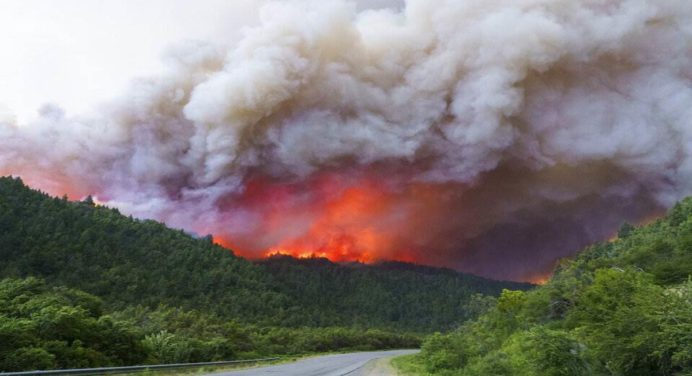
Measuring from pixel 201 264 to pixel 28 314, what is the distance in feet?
413

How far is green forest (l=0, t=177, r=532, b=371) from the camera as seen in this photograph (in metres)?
24.6

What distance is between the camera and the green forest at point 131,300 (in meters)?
24.6

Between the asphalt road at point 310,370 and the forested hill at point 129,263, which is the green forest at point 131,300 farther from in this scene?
the asphalt road at point 310,370

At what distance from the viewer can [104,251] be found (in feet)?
361

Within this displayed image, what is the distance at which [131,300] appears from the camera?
319 feet

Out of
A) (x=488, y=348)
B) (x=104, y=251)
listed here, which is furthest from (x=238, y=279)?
(x=488, y=348)

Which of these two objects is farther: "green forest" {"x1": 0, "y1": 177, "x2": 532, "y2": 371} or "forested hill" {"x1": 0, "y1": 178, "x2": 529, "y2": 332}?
"forested hill" {"x1": 0, "y1": 178, "x2": 529, "y2": 332}

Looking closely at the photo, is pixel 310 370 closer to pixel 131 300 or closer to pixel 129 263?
pixel 131 300

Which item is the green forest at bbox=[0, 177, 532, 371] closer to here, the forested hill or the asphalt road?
the forested hill

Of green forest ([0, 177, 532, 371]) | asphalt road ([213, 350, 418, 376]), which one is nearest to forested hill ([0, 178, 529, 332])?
green forest ([0, 177, 532, 371])

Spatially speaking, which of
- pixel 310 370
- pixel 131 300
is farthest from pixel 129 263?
pixel 310 370

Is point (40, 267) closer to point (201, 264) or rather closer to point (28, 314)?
point (201, 264)

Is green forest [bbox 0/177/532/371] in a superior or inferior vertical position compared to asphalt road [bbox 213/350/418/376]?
superior

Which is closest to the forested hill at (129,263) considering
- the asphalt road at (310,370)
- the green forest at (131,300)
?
the green forest at (131,300)
